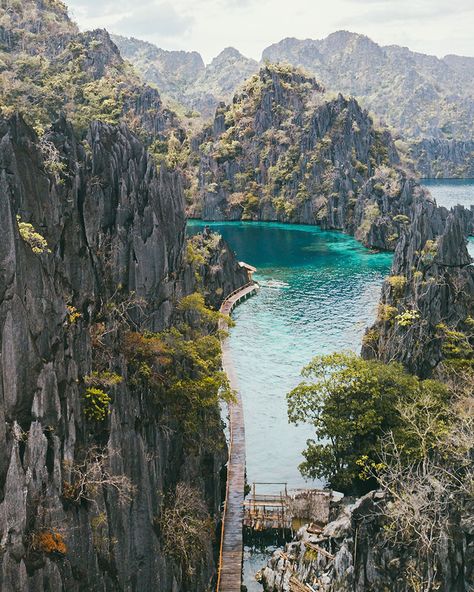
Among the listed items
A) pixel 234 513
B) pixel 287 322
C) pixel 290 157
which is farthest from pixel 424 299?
pixel 290 157

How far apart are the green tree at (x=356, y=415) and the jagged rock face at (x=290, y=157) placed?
319 feet

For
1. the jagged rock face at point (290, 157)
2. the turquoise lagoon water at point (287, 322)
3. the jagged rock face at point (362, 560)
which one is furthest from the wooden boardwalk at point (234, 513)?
the jagged rock face at point (290, 157)

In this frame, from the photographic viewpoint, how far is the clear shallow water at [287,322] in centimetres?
5322

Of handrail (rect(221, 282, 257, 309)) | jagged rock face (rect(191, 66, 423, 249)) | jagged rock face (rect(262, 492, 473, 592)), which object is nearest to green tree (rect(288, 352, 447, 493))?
jagged rock face (rect(262, 492, 473, 592))

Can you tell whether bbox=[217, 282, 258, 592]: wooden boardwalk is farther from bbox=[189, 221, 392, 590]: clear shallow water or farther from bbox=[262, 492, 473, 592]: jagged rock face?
bbox=[262, 492, 473, 592]: jagged rock face

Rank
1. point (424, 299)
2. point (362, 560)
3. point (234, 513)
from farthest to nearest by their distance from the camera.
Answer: point (424, 299), point (234, 513), point (362, 560)

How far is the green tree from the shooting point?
44.9 metres

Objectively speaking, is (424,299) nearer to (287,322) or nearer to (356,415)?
(356,415)

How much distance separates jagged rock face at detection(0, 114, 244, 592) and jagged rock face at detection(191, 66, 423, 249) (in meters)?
99.2

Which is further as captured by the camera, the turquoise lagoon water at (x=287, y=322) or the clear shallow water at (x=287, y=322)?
the clear shallow water at (x=287, y=322)

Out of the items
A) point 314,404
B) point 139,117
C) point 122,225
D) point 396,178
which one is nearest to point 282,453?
point 314,404

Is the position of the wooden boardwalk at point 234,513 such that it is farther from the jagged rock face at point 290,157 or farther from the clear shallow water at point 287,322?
the jagged rock face at point 290,157

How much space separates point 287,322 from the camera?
8038 cm

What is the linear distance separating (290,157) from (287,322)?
91158 mm
